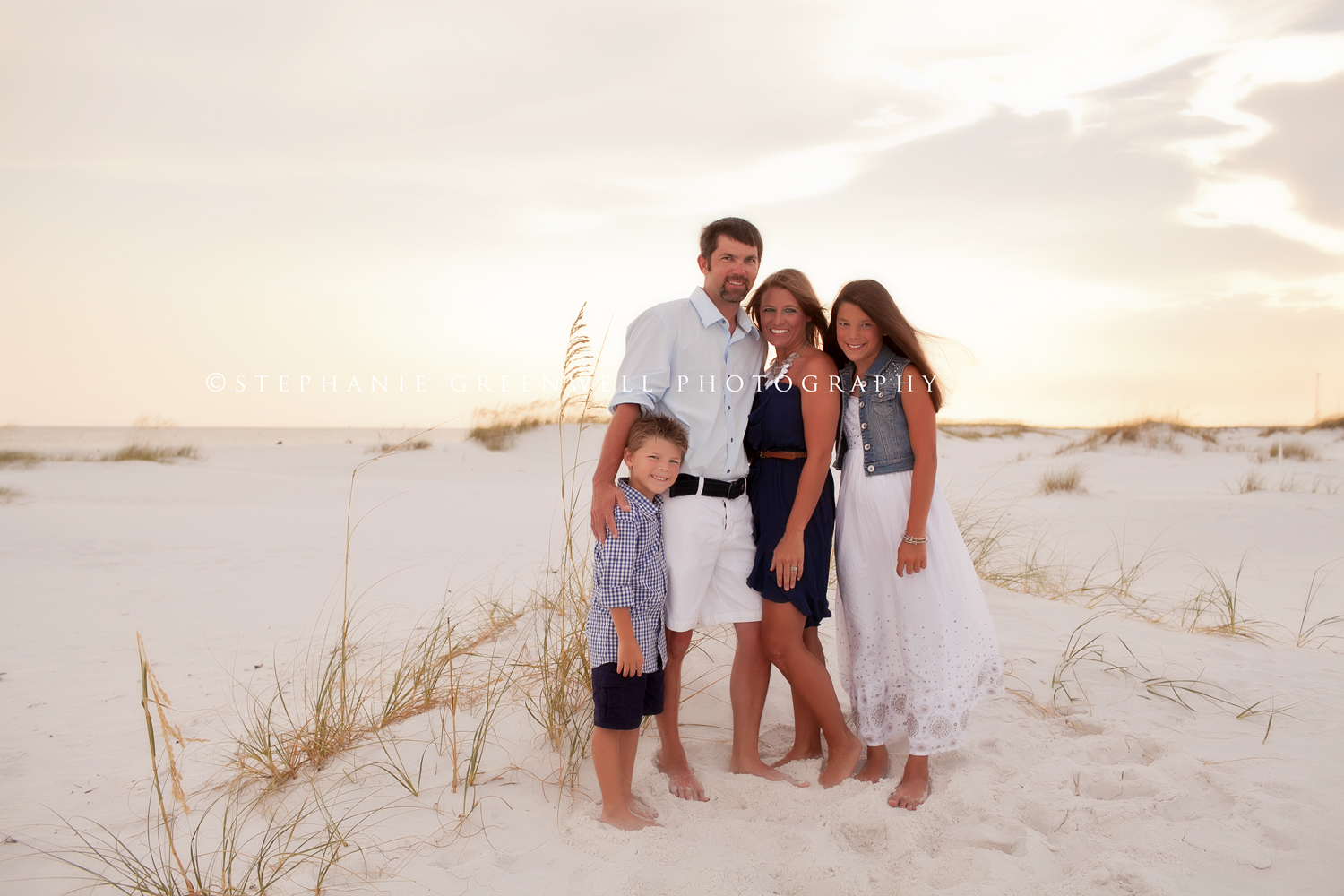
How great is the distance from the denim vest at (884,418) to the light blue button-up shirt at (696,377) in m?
0.47

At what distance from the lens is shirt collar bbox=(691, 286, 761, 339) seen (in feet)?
10.1

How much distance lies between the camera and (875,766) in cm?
311

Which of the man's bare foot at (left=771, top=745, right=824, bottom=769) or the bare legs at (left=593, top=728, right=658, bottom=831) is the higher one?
the bare legs at (left=593, top=728, right=658, bottom=831)

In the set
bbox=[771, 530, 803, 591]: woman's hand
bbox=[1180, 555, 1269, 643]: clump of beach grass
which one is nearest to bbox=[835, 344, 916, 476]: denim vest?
bbox=[771, 530, 803, 591]: woman's hand

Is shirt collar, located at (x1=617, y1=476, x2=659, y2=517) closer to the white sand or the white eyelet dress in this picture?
the white eyelet dress

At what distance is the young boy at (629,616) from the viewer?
2695mm

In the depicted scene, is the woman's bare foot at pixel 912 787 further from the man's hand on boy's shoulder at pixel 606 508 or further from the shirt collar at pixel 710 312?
the shirt collar at pixel 710 312

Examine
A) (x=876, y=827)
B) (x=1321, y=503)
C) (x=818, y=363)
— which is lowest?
(x=876, y=827)

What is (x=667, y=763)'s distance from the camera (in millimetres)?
3094

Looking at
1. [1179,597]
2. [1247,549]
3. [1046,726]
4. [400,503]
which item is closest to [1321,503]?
[1247,549]

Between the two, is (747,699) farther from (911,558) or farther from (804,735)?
(911,558)

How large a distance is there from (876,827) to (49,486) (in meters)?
11.3

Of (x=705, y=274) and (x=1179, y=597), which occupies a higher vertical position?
(x=705, y=274)

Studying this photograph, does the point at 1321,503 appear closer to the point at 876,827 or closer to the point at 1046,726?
the point at 1046,726
